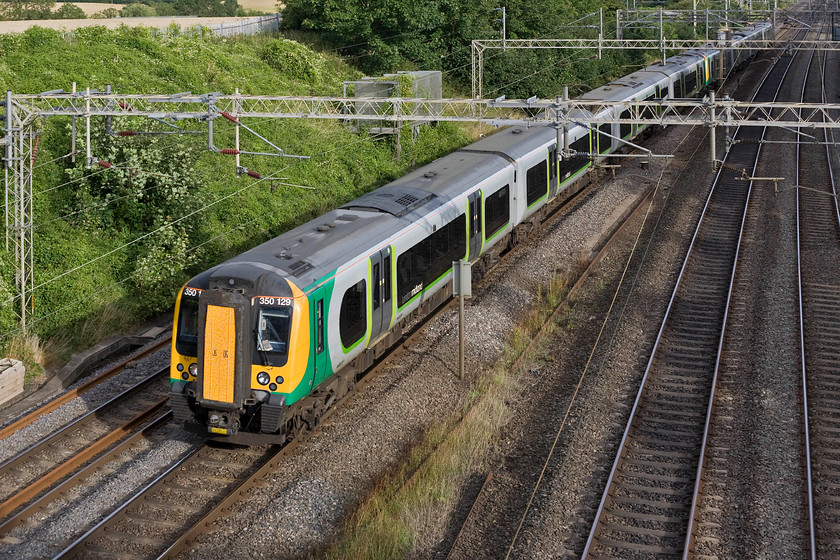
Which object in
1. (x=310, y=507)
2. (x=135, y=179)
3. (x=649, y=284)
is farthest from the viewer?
(x=135, y=179)

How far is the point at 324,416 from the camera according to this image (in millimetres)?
14289

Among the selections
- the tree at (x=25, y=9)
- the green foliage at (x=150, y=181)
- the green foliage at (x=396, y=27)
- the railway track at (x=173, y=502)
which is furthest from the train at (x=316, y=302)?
the tree at (x=25, y=9)

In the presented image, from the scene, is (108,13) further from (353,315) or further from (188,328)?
(188,328)

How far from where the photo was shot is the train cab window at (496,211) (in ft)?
66.9

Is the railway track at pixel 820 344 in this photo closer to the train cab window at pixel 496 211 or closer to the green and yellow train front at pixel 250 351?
the train cab window at pixel 496 211

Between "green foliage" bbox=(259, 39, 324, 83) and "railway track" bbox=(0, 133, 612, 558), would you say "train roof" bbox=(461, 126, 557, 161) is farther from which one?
"green foliage" bbox=(259, 39, 324, 83)

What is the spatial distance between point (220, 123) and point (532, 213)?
36.1 ft

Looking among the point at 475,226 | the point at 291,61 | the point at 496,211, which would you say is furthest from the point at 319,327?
the point at 291,61

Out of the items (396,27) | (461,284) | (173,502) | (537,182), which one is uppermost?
(396,27)

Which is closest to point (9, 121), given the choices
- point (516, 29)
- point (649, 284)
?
point (649, 284)

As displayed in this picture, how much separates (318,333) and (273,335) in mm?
754

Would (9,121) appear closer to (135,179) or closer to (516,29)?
(135,179)

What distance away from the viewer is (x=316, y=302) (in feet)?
43.0

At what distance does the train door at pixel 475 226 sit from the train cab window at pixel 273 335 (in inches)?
295
